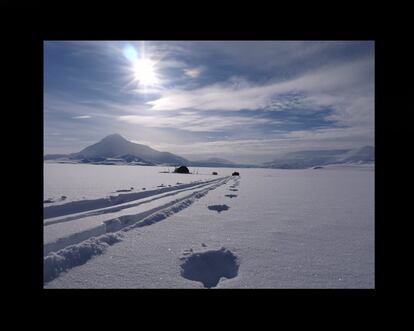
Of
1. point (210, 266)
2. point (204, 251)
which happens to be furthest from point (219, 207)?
point (210, 266)

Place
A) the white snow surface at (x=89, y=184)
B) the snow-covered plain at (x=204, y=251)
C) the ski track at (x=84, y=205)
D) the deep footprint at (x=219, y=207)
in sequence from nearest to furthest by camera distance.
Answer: the snow-covered plain at (x=204, y=251), the ski track at (x=84, y=205), the deep footprint at (x=219, y=207), the white snow surface at (x=89, y=184)

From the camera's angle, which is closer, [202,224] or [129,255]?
[129,255]

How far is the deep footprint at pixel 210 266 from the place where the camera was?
2.02 metres

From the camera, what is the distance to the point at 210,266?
2.17 metres

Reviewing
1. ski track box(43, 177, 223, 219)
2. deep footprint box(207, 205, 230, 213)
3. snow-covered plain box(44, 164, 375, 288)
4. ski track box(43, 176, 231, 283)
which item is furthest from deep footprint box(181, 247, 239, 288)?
ski track box(43, 177, 223, 219)

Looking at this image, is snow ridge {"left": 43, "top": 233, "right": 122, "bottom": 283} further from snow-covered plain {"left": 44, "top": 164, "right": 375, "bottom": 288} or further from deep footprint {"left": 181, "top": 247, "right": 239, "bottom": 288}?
deep footprint {"left": 181, "top": 247, "right": 239, "bottom": 288}

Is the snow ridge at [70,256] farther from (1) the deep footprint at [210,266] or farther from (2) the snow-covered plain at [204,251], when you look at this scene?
(1) the deep footprint at [210,266]

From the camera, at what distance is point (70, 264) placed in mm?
2027

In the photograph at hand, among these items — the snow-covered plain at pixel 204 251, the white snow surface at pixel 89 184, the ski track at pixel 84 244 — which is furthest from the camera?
the white snow surface at pixel 89 184

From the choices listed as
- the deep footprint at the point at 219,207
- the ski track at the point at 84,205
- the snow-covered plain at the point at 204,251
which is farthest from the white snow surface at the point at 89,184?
the deep footprint at the point at 219,207
